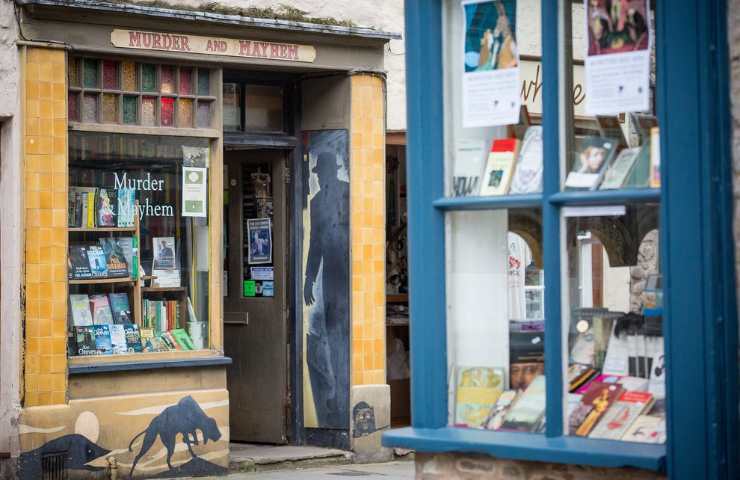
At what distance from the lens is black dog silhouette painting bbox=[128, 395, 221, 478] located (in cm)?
1066

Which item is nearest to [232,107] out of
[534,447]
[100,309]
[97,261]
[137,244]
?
[137,244]

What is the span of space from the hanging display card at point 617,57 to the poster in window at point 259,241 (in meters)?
6.67

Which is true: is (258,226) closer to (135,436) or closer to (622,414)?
(135,436)

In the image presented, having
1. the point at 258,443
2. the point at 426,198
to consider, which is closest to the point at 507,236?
the point at 426,198

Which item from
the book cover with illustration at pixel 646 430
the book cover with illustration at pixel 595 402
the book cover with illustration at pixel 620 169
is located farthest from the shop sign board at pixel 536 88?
the book cover with illustration at pixel 646 430

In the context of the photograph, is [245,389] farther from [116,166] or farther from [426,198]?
[426,198]

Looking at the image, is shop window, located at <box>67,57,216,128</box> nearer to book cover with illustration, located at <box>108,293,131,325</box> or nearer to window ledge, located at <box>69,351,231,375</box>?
book cover with illustration, located at <box>108,293,131,325</box>

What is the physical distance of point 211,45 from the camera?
1099 cm

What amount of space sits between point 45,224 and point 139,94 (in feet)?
4.47

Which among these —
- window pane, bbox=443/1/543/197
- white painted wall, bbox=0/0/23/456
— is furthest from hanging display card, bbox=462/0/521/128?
white painted wall, bbox=0/0/23/456

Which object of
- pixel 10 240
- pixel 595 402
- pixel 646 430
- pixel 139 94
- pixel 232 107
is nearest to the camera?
pixel 646 430

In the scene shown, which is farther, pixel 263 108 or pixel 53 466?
pixel 263 108

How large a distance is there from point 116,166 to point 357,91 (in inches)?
90.7

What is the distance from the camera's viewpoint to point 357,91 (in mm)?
11773
